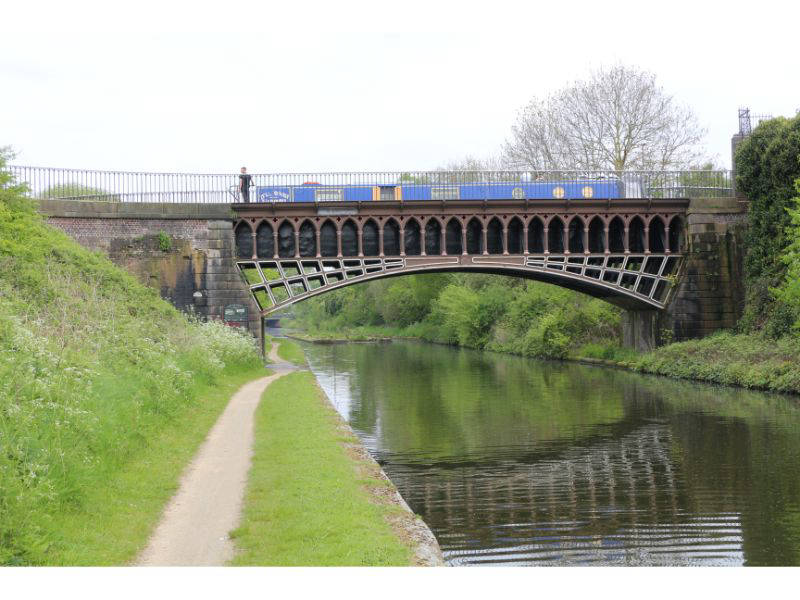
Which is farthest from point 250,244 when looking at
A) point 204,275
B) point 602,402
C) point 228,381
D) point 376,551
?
point 376,551

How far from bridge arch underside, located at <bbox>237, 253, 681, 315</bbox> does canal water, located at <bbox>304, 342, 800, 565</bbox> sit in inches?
220

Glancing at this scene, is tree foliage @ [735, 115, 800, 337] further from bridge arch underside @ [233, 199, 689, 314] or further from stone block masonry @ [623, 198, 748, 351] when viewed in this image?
bridge arch underside @ [233, 199, 689, 314]

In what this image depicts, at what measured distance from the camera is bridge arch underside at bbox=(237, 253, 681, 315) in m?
37.4

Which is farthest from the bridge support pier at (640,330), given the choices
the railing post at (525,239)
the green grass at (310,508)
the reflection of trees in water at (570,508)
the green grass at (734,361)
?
the green grass at (310,508)

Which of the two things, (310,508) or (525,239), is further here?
(525,239)

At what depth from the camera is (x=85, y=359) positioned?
15.6 metres

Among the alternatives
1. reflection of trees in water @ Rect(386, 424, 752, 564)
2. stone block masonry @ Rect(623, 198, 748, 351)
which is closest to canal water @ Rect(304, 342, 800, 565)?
reflection of trees in water @ Rect(386, 424, 752, 564)

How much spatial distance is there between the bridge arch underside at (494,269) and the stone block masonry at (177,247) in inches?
44.6

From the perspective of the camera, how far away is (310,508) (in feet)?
36.4

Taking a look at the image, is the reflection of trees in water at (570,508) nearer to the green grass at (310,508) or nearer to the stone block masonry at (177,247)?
the green grass at (310,508)

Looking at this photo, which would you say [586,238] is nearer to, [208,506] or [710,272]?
[710,272]

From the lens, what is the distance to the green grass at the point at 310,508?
910 centimetres

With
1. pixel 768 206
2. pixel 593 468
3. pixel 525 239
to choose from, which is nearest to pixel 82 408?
pixel 593 468

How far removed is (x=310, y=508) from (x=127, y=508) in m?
2.23
